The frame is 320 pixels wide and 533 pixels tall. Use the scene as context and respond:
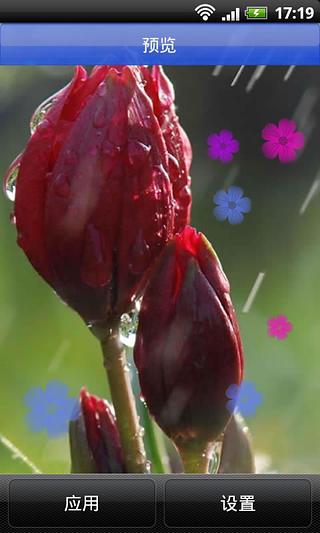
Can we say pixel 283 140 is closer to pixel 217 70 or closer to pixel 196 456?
pixel 217 70

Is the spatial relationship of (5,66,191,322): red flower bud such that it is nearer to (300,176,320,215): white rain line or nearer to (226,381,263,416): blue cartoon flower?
(226,381,263,416): blue cartoon flower

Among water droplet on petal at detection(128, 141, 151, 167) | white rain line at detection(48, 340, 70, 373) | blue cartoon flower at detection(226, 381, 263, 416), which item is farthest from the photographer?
white rain line at detection(48, 340, 70, 373)

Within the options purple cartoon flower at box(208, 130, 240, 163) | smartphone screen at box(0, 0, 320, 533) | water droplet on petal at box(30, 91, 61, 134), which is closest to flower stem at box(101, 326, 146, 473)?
smartphone screen at box(0, 0, 320, 533)

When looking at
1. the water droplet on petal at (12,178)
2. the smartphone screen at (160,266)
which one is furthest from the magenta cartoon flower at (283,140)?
the water droplet on petal at (12,178)

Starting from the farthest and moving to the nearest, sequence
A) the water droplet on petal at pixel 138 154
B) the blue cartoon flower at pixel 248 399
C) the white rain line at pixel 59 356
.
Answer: the white rain line at pixel 59 356 → the blue cartoon flower at pixel 248 399 → the water droplet on petal at pixel 138 154

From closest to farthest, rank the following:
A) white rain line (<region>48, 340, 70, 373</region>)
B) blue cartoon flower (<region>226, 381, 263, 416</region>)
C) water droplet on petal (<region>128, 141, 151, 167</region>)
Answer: water droplet on petal (<region>128, 141, 151, 167</region>) < blue cartoon flower (<region>226, 381, 263, 416</region>) < white rain line (<region>48, 340, 70, 373</region>)

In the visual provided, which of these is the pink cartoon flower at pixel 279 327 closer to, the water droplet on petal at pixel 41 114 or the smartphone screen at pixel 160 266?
the smartphone screen at pixel 160 266

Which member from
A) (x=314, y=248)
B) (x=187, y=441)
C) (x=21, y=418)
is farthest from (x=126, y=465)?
→ (x=314, y=248)
